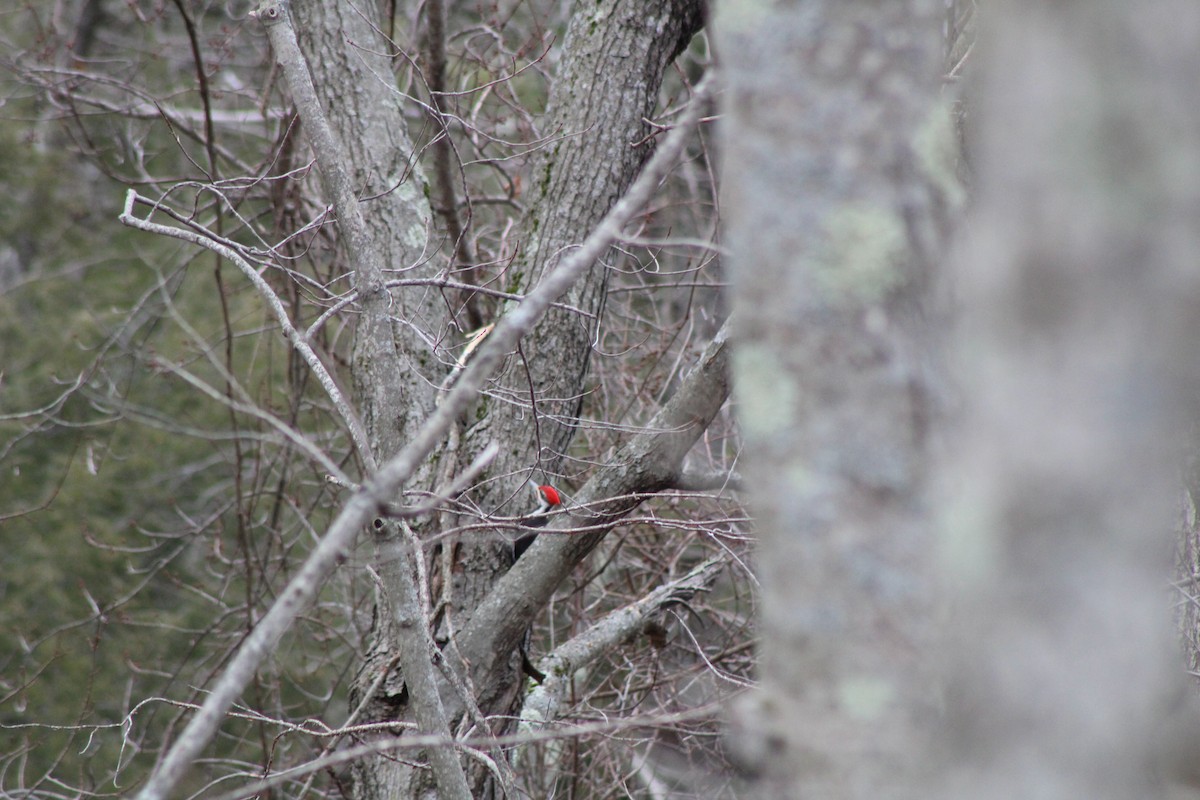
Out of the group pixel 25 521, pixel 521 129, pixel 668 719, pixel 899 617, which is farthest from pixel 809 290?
pixel 25 521

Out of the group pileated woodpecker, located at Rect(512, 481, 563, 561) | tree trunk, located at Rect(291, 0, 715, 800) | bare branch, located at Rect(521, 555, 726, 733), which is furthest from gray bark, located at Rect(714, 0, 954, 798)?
bare branch, located at Rect(521, 555, 726, 733)

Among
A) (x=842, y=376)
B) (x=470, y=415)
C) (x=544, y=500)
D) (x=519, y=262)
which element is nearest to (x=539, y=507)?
(x=544, y=500)

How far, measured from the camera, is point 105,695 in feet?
18.6

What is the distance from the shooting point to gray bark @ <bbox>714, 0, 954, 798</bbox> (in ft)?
2.53

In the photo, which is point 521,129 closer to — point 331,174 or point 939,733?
point 331,174

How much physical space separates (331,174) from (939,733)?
1.70 m

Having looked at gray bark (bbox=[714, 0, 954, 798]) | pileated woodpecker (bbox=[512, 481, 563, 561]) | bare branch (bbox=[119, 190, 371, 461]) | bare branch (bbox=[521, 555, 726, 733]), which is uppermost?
gray bark (bbox=[714, 0, 954, 798])

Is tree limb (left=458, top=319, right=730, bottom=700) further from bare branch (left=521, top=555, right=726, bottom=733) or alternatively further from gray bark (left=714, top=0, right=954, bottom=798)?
gray bark (left=714, top=0, right=954, bottom=798)

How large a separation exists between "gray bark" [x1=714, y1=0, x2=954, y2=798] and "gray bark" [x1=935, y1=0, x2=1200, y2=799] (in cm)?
12

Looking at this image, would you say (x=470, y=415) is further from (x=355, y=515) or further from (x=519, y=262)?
(x=355, y=515)

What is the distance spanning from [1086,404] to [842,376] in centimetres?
20

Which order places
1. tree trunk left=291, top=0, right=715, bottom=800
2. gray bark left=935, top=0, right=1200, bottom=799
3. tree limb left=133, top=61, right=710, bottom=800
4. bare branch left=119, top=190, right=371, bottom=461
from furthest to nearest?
tree trunk left=291, top=0, right=715, bottom=800
bare branch left=119, top=190, right=371, bottom=461
tree limb left=133, top=61, right=710, bottom=800
gray bark left=935, top=0, right=1200, bottom=799

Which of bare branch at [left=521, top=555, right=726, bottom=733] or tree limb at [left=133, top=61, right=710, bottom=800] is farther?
bare branch at [left=521, top=555, right=726, bottom=733]

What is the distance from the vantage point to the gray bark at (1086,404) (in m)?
0.62
